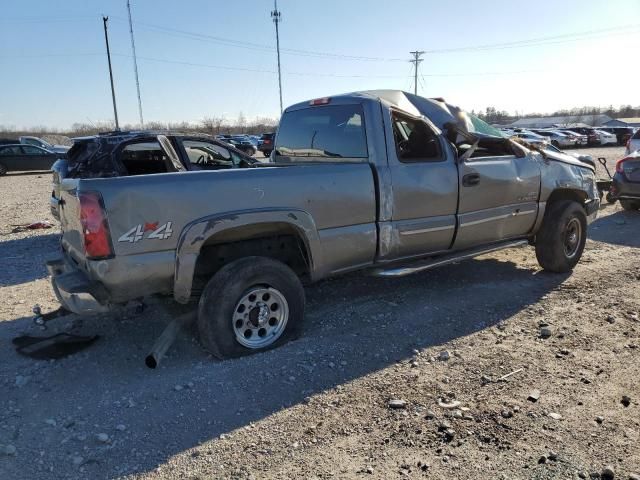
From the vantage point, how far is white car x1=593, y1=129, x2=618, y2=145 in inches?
1545

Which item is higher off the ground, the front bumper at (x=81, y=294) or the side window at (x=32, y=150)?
the side window at (x=32, y=150)

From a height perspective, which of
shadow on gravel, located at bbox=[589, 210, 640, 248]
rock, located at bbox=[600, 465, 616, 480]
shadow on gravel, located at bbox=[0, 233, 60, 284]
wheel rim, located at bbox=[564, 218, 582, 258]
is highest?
wheel rim, located at bbox=[564, 218, 582, 258]

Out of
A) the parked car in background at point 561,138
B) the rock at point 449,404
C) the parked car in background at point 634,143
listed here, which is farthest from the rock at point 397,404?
the parked car in background at point 561,138

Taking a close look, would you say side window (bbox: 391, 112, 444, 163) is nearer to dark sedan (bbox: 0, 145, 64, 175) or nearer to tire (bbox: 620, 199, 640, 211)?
tire (bbox: 620, 199, 640, 211)

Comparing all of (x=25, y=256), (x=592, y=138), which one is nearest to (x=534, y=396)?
(x=25, y=256)

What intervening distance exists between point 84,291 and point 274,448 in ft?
5.48

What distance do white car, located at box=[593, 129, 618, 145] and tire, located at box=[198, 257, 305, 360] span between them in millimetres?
42051

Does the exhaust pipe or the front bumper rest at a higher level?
the front bumper

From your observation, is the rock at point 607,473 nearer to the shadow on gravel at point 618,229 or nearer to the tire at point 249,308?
the tire at point 249,308

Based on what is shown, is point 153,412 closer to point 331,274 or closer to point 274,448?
point 274,448

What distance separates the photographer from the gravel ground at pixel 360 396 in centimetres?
275

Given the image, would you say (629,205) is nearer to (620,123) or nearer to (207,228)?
(207,228)

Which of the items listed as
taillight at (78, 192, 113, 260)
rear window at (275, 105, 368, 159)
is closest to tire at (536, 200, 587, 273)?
rear window at (275, 105, 368, 159)

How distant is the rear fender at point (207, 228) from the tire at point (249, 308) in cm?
22
